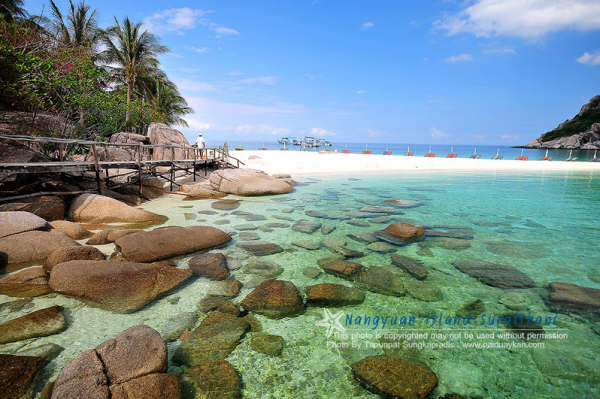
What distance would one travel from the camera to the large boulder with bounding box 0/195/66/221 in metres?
6.34

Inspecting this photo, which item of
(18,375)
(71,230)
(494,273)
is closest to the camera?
(18,375)

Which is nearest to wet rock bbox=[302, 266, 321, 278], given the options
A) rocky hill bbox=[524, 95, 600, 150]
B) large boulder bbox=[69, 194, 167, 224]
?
large boulder bbox=[69, 194, 167, 224]

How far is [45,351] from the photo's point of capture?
111 inches

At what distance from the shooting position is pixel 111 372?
7.26ft

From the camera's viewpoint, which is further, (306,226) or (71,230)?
(306,226)

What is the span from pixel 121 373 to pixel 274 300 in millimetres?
1924

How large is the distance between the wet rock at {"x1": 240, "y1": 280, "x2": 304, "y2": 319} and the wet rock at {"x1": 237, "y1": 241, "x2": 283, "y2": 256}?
5.16 feet

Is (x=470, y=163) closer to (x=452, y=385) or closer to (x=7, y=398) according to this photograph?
(x=452, y=385)

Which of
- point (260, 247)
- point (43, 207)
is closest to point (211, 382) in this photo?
point (260, 247)

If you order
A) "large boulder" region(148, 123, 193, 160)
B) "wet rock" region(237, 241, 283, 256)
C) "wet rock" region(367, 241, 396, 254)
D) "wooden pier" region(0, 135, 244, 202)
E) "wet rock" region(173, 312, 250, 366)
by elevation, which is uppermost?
"large boulder" region(148, 123, 193, 160)

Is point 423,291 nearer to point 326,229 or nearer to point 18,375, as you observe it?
point 326,229

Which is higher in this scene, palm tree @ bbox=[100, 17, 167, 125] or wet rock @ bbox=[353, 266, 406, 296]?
palm tree @ bbox=[100, 17, 167, 125]

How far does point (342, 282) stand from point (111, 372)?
3.21 m

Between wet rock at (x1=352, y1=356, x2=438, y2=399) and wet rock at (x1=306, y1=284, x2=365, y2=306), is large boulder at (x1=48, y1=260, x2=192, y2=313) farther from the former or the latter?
wet rock at (x1=352, y1=356, x2=438, y2=399)
